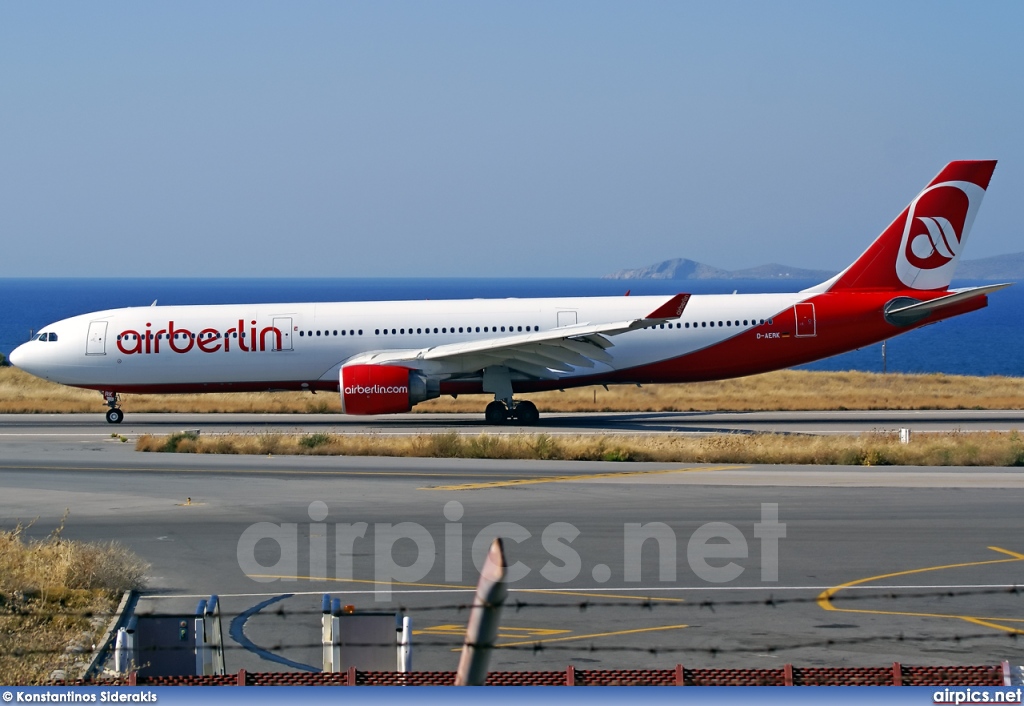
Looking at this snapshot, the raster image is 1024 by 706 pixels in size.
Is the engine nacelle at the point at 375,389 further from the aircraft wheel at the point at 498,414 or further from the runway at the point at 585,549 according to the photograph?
the runway at the point at 585,549

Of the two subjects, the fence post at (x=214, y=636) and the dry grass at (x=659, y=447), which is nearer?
the fence post at (x=214, y=636)

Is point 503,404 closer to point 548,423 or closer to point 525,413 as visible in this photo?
point 525,413

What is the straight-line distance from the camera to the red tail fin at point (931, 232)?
112 feet

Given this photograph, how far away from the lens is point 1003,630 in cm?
1217

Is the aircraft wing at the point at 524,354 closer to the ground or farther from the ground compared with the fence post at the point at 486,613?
farther from the ground

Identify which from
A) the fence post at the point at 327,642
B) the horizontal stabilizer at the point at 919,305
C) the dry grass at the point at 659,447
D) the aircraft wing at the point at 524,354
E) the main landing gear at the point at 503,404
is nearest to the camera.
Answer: the fence post at the point at 327,642

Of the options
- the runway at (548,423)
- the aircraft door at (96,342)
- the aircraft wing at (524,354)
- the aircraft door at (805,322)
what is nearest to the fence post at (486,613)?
the aircraft wing at (524,354)

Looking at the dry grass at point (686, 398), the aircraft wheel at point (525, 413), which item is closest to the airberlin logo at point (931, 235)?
the dry grass at point (686, 398)

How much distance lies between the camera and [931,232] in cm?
3428

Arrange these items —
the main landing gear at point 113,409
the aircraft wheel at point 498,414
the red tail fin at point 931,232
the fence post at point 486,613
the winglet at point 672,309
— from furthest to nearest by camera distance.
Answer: the main landing gear at point 113,409 < the red tail fin at point 931,232 < the aircraft wheel at point 498,414 < the winglet at point 672,309 < the fence post at point 486,613

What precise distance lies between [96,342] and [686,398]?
22.8 m

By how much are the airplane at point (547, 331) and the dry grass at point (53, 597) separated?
694 inches

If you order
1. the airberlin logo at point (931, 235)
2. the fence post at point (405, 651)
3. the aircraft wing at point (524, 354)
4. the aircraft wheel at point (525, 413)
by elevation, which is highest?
the airberlin logo at point (931, 235)

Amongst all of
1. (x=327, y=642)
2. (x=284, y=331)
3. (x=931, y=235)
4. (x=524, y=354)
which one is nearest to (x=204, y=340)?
(x=284, y=331)
